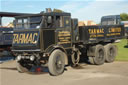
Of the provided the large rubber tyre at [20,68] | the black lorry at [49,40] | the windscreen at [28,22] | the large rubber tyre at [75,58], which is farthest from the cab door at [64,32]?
the large rubber tyre at [20,68]

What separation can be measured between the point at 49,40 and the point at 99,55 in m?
4.13

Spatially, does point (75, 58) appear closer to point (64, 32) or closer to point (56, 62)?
point (64, 32)

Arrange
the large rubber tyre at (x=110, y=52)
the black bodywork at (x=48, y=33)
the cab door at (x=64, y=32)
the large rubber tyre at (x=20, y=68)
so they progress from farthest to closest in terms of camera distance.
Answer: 1. the large rubber tyre at (x=110, y=52)
2. the large rubber tyre at (x=20, y=68)
3. the cab door at (x=64, y=32)
4. the black bodywork at (x=48, y=33)

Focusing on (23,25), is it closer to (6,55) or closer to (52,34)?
(52,34)

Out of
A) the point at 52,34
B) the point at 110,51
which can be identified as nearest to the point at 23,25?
the point at 52,34

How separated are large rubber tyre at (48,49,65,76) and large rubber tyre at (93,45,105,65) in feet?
9.33

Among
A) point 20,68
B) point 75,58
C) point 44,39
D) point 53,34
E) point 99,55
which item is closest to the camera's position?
point 44,39

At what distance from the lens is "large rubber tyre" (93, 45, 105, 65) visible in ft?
37.5

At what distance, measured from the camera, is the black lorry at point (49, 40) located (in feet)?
28.1

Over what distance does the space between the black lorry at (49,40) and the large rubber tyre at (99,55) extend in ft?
0.26

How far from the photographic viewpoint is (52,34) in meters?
8.95

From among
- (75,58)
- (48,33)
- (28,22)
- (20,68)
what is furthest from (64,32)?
(20,68)

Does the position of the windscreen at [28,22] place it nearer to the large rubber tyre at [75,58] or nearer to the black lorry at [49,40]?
the black lorry at [49,40]

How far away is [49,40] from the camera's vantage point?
28.8 feet
